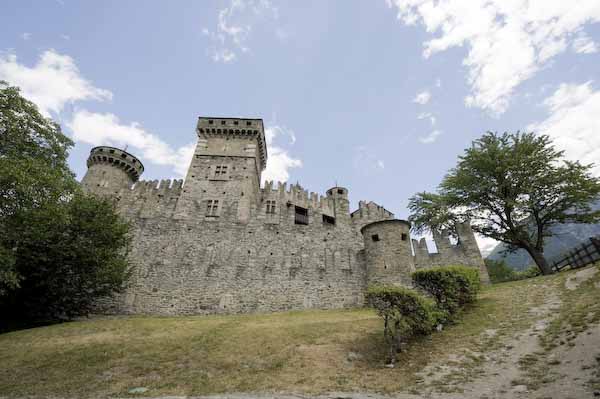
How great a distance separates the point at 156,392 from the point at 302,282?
47.2ft

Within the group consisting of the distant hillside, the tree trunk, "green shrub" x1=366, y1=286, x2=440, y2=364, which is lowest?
"green shrub" x1=366, y1=286, x2=440, y2=364

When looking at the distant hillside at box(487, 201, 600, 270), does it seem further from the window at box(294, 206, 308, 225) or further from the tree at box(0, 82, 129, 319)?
the tree at box(0, 82, 129, 319)

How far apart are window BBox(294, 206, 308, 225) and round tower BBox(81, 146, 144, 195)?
17.7 m

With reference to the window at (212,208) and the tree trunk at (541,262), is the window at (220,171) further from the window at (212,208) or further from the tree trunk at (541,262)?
the tree trunk at (541,262)

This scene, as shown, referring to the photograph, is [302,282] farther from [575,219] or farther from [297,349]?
[575,219]

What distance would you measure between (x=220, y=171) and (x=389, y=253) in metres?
17.8

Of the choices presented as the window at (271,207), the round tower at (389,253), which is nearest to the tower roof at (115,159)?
the window at (271,207)

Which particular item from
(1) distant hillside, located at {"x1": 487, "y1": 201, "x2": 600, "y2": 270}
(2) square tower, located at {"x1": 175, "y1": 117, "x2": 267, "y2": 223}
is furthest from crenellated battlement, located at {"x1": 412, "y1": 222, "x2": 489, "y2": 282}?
(1) distant hillside, located at {"x1": 487, "y1": 201, "x2": 600, "y2": 270}

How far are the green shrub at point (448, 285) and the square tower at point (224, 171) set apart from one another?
15.7 meters

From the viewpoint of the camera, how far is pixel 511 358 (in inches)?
312

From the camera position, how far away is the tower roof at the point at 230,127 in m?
30.6

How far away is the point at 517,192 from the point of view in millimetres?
20969

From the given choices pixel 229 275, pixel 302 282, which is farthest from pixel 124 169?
pixel 302 282

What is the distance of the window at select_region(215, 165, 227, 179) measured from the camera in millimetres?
27531
